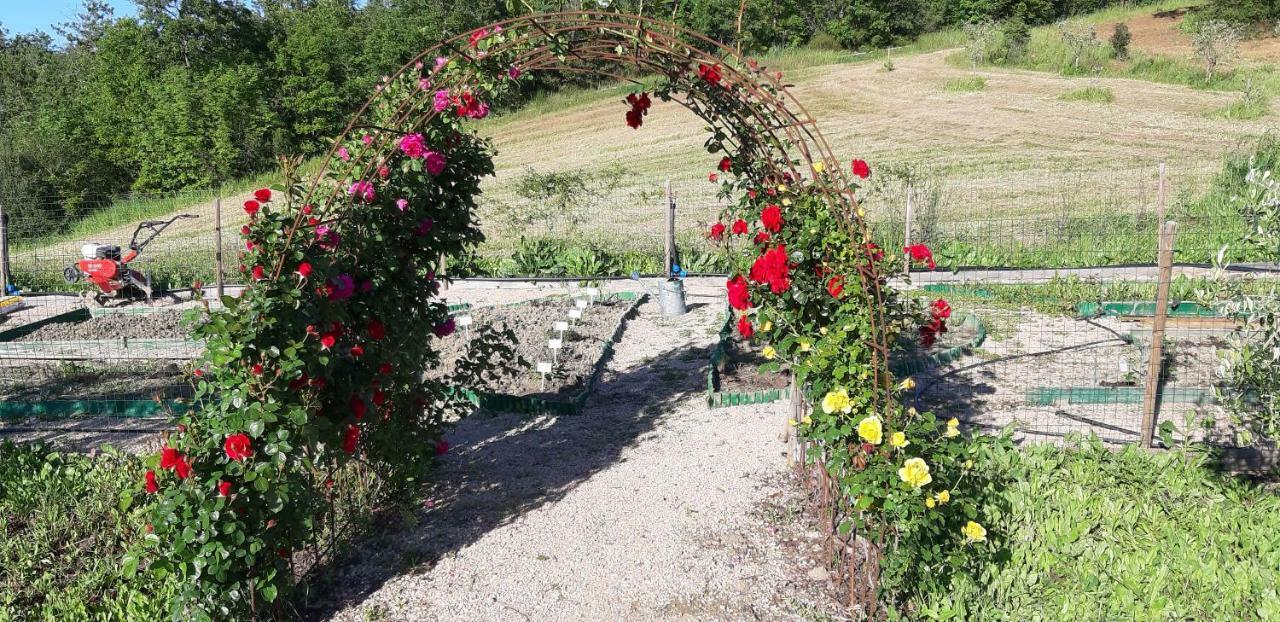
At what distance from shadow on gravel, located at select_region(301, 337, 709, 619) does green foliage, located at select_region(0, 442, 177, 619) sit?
752 mm

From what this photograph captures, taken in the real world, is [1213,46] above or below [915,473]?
above

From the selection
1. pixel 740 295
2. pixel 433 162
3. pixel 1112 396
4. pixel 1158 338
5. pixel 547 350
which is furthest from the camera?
pixel 547 350

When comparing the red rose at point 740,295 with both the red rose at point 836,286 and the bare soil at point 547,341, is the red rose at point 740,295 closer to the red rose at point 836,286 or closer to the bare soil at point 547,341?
the red rose at point 836,286

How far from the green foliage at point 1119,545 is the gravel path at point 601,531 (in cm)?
69

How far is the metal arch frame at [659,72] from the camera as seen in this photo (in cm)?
335

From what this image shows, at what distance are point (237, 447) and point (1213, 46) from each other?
96.6ft

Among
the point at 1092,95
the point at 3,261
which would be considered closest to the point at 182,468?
the point at 3,261

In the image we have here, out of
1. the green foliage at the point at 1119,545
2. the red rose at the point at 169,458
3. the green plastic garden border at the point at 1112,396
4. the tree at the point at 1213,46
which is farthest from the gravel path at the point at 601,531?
the tree at the point at 1213,46

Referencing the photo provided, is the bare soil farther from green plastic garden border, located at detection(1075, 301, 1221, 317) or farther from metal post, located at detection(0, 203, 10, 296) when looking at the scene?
metal post, located at detection(0, 203, 10, 296)

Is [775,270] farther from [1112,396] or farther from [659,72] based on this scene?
[1112,396]

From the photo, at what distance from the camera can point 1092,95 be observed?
990 inches

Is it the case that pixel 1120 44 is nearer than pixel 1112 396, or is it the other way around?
pixel 1112 396

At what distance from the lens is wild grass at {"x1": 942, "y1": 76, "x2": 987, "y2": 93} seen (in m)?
27.7

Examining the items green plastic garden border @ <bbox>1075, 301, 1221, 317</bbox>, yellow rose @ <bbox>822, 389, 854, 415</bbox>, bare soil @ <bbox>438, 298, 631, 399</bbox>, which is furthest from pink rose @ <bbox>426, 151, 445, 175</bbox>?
green plastic garden border @ <bbox>1075, 301, 1221, 317</bbox>
